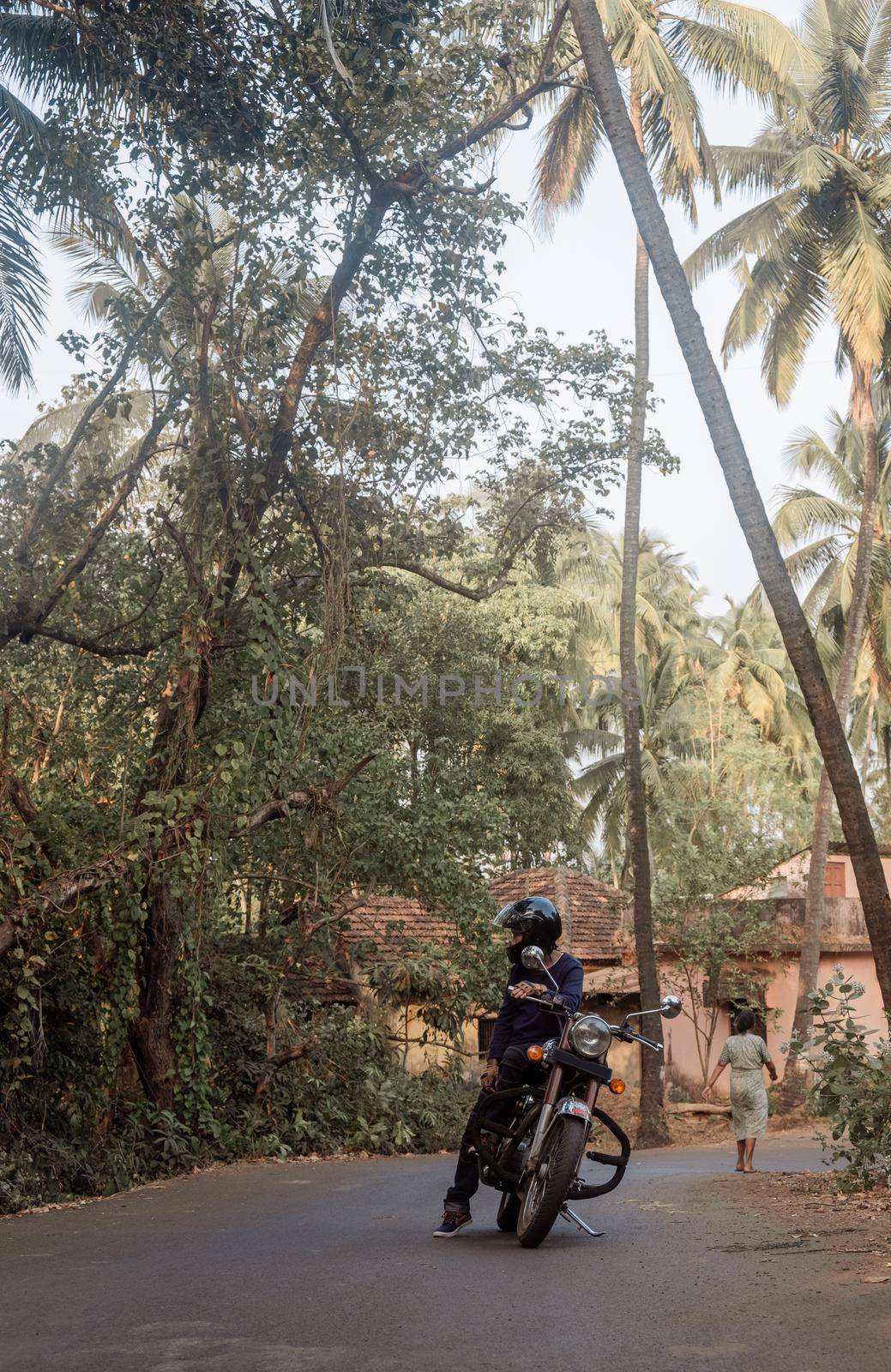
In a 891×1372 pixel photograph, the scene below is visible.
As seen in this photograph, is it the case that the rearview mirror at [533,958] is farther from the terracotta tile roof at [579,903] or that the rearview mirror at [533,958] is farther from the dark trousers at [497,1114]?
the terracotta tile roof at [579,903]

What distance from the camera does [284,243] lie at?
13.0 m

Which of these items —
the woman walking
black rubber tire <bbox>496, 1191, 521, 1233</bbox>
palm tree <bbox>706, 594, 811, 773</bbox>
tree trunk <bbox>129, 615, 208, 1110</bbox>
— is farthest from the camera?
palm tree <bbox>706, 594, 811, 773</bbox>

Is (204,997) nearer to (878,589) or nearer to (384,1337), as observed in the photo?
(384,1337)

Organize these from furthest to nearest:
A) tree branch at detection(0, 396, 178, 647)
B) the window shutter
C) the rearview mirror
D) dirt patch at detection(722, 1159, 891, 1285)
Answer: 1. the window shutter
2. tree branch at detection(0, 396, 178, 647)
3. the rearview mirror
4. dirt patch at detection(722, 1159, 891, 1285)

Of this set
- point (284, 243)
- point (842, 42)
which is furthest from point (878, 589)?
point (284, 243)

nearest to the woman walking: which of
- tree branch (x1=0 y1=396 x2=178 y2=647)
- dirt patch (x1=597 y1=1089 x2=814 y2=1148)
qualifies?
tree branch (x1=0 y1=396 x2=178 y2=647)

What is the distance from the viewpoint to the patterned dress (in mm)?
14258

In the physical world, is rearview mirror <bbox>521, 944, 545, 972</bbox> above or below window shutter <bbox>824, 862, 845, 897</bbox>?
below

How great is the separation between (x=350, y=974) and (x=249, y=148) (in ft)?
42.9

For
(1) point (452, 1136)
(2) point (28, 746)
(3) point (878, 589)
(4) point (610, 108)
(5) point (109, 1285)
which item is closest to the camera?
(5) point (109, 1285)

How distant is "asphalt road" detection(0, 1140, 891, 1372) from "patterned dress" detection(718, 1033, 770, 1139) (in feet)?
16.0

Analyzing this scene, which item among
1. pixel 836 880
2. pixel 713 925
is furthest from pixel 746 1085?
pixel 836 880

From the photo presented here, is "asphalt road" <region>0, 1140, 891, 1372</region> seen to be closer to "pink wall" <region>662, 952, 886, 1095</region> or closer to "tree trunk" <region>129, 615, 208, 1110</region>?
"tree trunk" <region>129, 615, 208, 1110</region>

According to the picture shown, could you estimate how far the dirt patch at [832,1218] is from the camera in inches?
247
